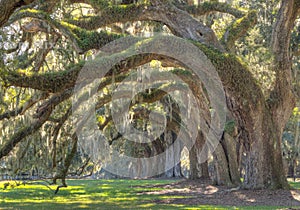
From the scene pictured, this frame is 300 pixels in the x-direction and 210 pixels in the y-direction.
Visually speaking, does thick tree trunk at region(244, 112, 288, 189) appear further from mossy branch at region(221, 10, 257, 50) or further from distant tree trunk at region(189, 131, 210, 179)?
distant tree trunk at region(189, 131, 210, 179)

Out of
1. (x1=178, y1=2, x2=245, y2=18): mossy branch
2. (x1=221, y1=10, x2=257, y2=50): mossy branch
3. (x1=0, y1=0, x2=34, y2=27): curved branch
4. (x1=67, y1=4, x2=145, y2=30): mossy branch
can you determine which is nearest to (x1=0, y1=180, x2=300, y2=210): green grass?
(x1=67, y1=4, x2=145, y2=30): mossy branch

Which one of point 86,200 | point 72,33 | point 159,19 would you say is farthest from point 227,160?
point 72,33

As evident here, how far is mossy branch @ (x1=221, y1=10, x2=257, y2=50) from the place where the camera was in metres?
15.1

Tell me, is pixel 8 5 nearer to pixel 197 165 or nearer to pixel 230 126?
pixel 230 126

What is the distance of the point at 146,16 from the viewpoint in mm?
13648

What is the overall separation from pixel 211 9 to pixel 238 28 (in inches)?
39.3

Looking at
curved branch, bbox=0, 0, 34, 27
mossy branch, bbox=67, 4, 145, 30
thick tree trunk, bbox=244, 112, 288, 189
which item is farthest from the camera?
thick tree trunk, bbox=244, 112, 288, 189

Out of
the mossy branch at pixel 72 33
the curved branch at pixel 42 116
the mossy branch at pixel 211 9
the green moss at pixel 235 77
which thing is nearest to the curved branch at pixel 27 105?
the curved branch at pixel 42 116

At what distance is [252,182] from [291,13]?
16.5 feet

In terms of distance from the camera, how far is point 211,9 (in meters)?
15.4

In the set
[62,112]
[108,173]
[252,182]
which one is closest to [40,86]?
[252,182]

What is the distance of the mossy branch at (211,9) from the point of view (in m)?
15.4

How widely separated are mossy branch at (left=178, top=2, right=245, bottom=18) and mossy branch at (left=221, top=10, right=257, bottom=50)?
511mm

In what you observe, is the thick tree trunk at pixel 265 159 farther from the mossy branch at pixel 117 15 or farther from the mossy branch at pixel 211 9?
the mossy branch at pixel 117 15
